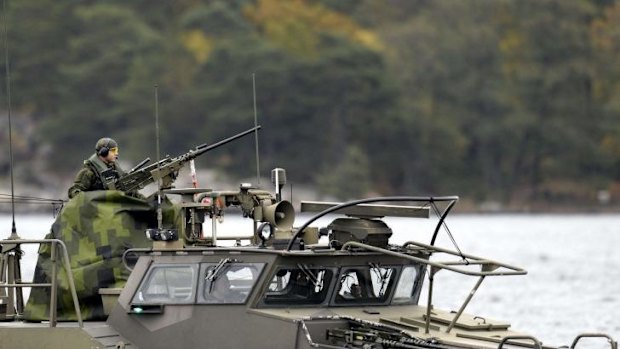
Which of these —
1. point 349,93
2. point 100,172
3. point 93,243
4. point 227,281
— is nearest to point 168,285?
point 227,281

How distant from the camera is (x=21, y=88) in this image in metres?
95.7

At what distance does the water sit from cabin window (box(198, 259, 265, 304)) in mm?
12624

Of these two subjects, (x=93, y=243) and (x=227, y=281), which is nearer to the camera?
(x=227, y=281)

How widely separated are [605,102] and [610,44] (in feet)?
13.5

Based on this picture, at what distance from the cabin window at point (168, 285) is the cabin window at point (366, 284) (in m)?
1.56

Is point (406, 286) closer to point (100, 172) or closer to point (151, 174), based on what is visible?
point (151, 174)

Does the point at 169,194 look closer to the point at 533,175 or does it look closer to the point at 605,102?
the point at 533,175

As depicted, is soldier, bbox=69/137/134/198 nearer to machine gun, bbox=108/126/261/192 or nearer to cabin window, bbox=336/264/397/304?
machine gun, bbox=108/126/261/192

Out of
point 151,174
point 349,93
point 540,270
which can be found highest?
point 349,93

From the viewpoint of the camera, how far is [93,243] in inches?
727

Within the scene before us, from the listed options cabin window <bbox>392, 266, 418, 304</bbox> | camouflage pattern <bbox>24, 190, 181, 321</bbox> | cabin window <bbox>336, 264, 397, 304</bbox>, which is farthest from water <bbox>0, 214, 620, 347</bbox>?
camouflage pattern <bbox>24, 190, 181, 321</bbox>

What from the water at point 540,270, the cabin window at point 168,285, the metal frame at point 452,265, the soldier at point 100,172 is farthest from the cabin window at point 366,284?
the water at point 540,270

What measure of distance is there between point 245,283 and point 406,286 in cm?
190

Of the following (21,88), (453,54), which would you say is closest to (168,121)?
(21,88)
